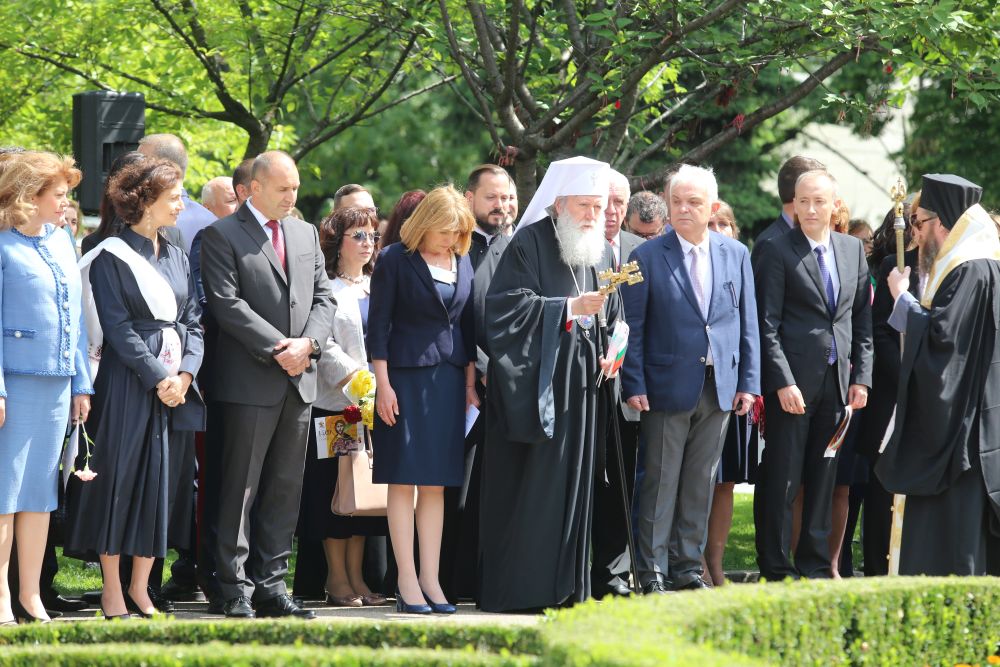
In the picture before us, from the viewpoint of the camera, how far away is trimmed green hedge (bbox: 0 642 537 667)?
16.1 feet

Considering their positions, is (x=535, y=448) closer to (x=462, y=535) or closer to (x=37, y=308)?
(x=462, y=535)

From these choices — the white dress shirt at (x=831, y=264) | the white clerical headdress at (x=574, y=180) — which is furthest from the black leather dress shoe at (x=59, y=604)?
the white dress shirt at (x=831, y=264)

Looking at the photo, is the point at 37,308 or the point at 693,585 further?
the point at 693,585

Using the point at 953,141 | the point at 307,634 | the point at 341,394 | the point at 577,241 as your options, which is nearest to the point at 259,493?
the point at 341,394

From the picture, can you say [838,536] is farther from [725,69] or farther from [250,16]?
[250,16]

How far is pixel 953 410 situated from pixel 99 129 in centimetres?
578

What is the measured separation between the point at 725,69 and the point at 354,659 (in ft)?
21.8

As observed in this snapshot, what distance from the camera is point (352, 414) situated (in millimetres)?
8391

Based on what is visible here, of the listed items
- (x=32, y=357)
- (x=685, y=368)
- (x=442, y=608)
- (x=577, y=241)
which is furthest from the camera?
(x=685, y=368)

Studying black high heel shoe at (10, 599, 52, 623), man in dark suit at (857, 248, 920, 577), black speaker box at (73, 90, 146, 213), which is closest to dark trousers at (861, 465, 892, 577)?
man in dark suit at (857, 248, 920, 577)

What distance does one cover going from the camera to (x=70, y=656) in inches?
201

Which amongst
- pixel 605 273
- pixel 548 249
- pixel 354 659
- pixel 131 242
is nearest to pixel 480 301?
pixel 548 249

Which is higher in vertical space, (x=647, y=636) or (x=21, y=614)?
(x=647, y=636)

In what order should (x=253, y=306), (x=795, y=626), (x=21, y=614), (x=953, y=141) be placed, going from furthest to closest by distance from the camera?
(x=953, y=141) → (x=253, y=306) → (x=21, y=614) → (x=795, y=626)
